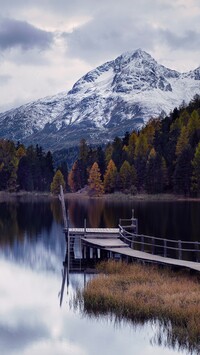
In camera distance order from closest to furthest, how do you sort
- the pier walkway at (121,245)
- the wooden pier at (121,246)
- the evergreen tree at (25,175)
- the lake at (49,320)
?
the lake at (49,320) → the pier walkway at (121,245) → the wooden pier at (121,246) → the evergreen tree at (25,175)

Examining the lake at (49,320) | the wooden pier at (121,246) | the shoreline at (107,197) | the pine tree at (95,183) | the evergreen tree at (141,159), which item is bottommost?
the lake at (49,320)

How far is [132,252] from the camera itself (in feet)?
131

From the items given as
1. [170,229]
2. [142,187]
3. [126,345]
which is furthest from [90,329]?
[142,187]

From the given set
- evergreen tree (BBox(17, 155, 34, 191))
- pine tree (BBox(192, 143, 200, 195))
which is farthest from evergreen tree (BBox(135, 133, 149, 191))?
evergreen tree (BBox(17, 155, 34, 191))

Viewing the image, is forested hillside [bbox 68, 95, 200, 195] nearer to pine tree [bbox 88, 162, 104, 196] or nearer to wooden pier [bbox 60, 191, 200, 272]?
pine tree [bbox 88, 162, 104, 196]

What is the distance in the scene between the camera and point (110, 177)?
159000 millimetres

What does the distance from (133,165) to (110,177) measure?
791cm

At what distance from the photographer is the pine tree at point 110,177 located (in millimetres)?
157375

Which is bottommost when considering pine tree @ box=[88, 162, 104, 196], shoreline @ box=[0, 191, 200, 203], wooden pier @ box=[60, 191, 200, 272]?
wooden pier @ box=[60, 191, 200, 272]

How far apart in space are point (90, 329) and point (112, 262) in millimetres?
13921

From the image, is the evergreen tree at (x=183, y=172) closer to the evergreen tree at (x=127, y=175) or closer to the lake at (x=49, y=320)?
the evergreen tree at (x=127, y=175)

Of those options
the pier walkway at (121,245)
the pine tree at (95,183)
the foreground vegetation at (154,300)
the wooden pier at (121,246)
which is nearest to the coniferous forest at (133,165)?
the pine tree at (95,183)

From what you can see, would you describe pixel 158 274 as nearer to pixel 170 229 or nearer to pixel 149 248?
pixel 149 248

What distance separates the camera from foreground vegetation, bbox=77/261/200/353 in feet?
76.0
